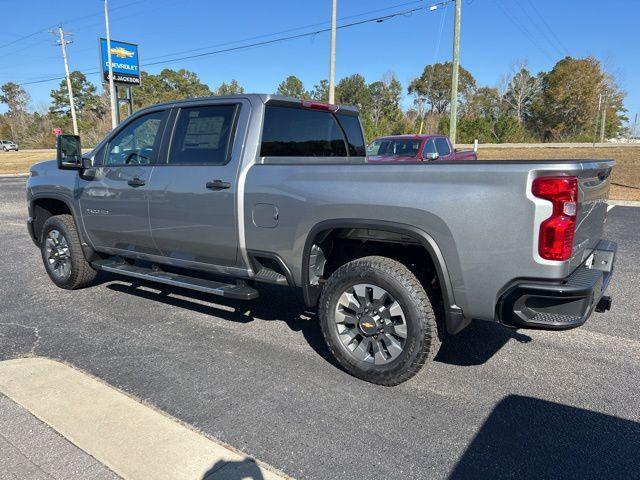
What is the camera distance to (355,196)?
3.31 m

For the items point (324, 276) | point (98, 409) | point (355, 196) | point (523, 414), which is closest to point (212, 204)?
point (324, 276)

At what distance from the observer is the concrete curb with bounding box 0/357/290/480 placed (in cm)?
256

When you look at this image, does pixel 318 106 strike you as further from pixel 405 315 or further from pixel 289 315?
pixel 405 315

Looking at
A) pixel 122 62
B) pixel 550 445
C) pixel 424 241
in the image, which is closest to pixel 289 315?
pixel 424 241

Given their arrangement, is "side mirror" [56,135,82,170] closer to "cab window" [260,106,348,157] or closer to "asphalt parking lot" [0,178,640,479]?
"asphalt parking lot" [0,178,640,479]

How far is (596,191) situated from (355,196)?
157cm

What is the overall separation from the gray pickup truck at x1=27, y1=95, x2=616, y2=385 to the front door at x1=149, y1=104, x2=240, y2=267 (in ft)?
0.04

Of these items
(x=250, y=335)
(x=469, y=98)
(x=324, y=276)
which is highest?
(x=469, y=98)

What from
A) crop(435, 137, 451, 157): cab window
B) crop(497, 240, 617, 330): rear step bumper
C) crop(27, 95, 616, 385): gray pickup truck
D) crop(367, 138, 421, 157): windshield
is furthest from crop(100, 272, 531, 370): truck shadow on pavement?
crop(435, 137, 451, 157): cab window

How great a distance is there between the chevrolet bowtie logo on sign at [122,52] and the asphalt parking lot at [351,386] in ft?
93.0

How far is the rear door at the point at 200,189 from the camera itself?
4.00m

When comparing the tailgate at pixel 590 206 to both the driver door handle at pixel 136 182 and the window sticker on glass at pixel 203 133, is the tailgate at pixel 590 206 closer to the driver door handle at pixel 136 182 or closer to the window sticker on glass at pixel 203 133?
the window sticker on glass at pixel 203 133

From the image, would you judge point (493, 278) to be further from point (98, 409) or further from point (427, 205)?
point (98, 409)

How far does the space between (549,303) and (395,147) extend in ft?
34.8
